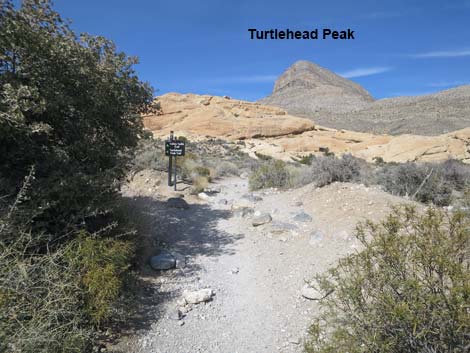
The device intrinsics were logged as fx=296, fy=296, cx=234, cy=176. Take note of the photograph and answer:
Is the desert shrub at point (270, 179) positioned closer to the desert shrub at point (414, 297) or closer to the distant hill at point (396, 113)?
the desert shrub at point (414, 297)

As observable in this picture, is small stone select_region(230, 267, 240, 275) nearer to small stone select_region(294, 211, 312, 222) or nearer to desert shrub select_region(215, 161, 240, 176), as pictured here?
small stone select_region(294, 211, 312, 222)

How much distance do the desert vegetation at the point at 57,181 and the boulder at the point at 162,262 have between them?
55 centimetres

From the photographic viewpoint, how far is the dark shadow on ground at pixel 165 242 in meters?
3.49

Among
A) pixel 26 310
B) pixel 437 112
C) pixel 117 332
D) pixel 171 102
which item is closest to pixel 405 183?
pixel 117 332

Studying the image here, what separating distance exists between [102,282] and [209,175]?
9561mm

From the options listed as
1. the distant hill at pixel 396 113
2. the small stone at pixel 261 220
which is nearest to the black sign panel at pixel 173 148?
the small stone at pixel 261 220

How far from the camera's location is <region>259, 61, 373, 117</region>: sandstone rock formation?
70500 mm

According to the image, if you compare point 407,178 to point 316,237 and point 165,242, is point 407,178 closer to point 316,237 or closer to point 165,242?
point 316,237

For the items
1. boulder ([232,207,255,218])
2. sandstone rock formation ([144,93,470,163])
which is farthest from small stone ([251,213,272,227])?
sandstone rock formation ([144,93,470,163])

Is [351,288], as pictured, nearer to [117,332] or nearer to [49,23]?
[117,332]

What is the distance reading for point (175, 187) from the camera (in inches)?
372

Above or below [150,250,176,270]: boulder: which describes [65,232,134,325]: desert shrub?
above

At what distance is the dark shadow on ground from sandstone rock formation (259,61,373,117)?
173 feet

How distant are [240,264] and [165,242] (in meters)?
1.62
